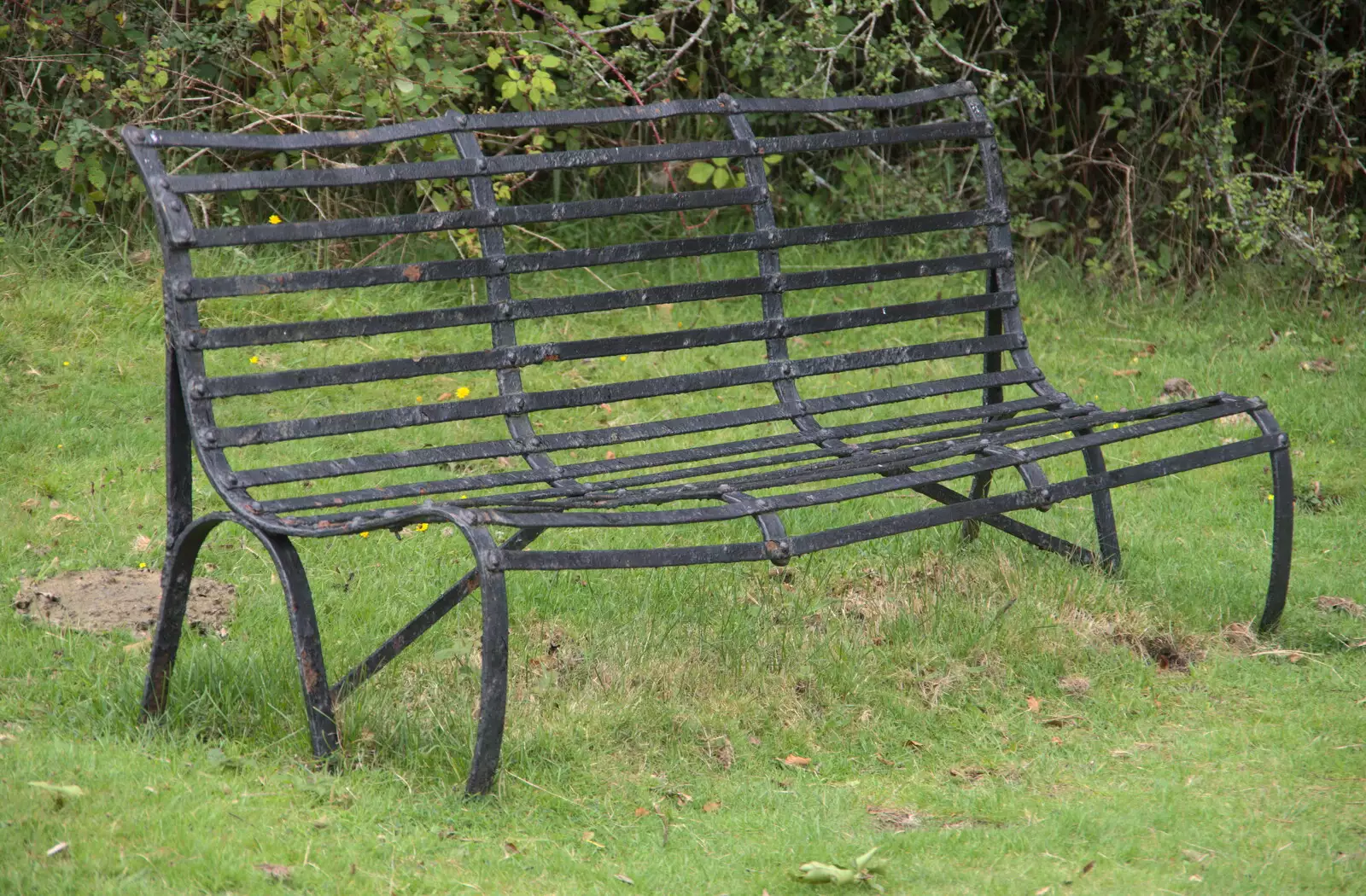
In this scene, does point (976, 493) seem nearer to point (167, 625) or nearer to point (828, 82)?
point (167, 625)

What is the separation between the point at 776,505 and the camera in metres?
3.32

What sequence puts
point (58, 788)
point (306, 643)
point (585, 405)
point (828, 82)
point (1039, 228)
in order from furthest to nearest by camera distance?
point (1039, 228)
point (828, 82)
point (585, 405)
point (306, 643)
point (58, 788)

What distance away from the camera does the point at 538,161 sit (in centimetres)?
371

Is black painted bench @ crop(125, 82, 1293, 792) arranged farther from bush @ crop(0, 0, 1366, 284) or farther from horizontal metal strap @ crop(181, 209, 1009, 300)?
bush @ crop(0, 0, 1366, 284)

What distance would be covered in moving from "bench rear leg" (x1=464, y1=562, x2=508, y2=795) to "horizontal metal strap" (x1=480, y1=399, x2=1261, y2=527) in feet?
0.48

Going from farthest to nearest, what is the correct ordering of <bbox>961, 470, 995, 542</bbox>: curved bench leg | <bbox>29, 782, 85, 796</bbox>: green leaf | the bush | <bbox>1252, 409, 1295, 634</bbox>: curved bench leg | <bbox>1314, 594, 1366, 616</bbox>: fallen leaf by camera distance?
the bush
<bbox>961, 470, 995, 542</bbox>: curved bench leg
<bbox>1314, 594, 1366, 616</bbox>: fallen leaf
<bbox>1252, 409, 1295, 634</bbox>: curved bench leg
<bbox>29, 782, 85, 796</bbox>: green leaf

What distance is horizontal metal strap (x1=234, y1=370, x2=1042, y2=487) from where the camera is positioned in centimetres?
324

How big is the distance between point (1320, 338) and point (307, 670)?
5216 mm

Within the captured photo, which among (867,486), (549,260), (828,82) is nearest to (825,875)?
(867,486)

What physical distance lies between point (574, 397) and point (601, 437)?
0.12m

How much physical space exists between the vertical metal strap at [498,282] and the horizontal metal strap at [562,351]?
0.15 ft

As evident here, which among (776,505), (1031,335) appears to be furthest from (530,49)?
(776,505)

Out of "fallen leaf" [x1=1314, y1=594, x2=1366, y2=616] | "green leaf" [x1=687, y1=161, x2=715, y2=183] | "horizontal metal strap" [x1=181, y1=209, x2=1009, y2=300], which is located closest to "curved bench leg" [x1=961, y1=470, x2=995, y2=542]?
"horizontal metal strap" [x1=181, y1=209, x2=1009, y2=300]

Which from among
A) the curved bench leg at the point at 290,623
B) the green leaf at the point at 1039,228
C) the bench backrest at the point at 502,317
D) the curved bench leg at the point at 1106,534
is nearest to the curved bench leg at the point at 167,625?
the curved bench leg at the point at 290,623
